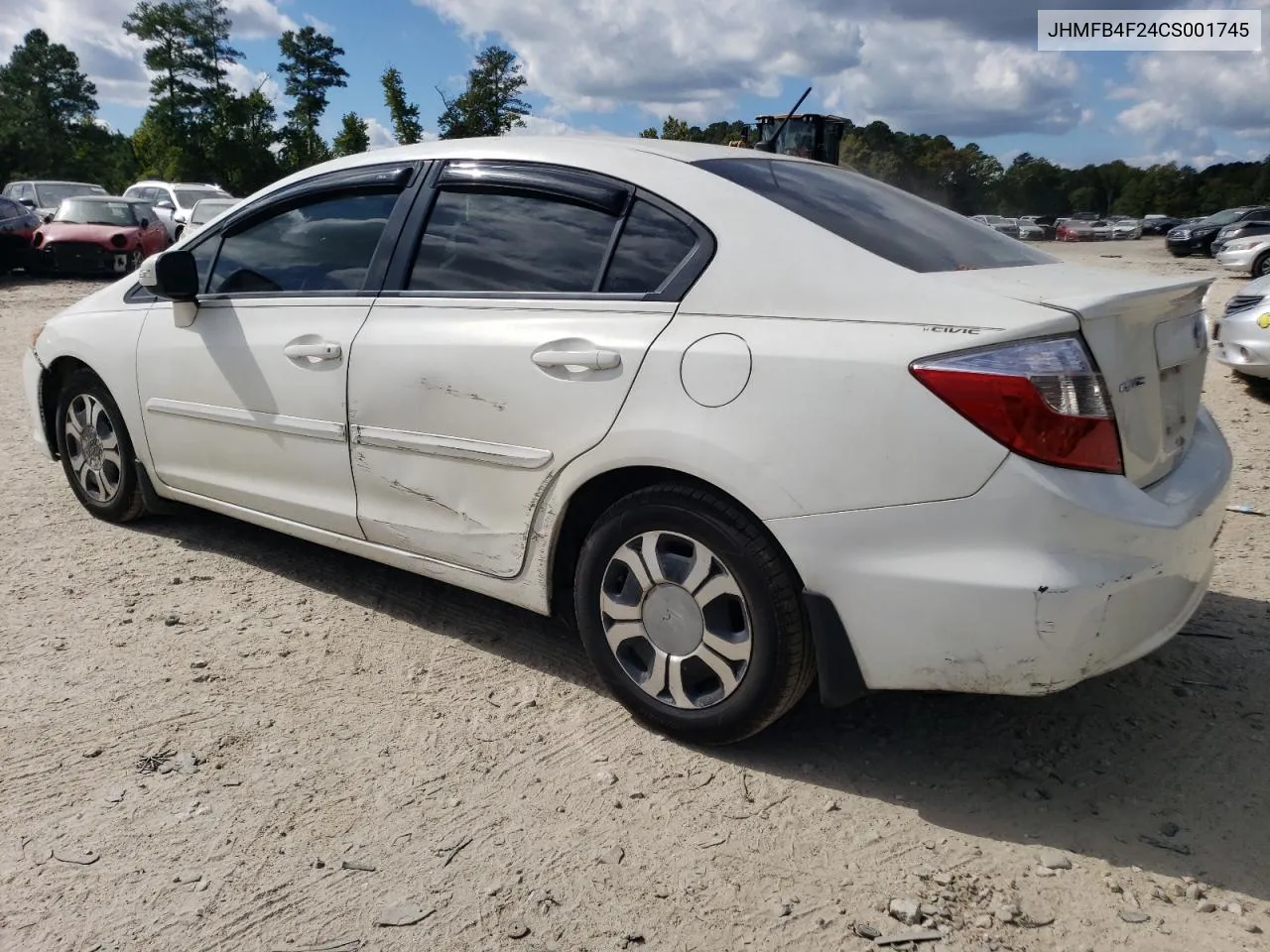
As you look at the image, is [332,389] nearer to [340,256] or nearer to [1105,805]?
[340,256]

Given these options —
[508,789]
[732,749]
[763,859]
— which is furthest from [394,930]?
[732,749]

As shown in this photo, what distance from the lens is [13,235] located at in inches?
728

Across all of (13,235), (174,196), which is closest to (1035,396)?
(13,235)

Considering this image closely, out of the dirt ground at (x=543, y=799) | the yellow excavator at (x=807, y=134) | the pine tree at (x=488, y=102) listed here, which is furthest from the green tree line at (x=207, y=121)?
Answer: the dirt ground at (x=543, y=799)

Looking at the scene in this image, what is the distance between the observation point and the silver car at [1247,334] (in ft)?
24.0

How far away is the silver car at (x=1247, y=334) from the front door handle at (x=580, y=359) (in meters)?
6.27

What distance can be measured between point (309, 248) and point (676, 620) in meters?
2.07

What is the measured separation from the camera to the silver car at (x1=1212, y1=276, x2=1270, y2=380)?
7.32 metres

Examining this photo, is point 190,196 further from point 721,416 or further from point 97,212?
point 721,416

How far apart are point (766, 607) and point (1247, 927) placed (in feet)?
4.00

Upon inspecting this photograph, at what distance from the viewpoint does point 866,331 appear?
2.51 metres

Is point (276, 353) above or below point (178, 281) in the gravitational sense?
below

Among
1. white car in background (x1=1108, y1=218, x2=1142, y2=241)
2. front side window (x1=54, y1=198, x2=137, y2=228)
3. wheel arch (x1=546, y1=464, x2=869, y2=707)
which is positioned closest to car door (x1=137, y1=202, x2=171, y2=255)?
front side window (x1=54, y1=198, x2=137, y2=228)

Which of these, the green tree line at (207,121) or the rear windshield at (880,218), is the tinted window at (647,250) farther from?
the green tree line at (207,121)
